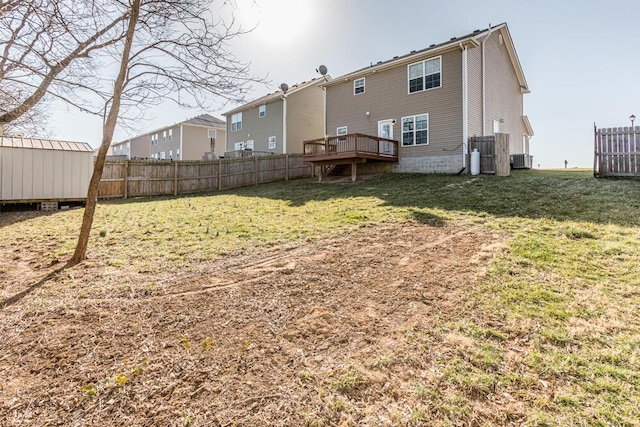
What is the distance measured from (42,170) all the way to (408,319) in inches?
495

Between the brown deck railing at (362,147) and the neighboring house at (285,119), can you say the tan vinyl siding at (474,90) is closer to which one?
the brown deck railing at (362,147)

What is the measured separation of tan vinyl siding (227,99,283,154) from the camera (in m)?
22.7

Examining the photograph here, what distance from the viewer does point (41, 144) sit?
10.6 m

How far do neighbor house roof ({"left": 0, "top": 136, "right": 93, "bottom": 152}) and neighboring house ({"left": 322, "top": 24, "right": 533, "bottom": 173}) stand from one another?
40.3 feet

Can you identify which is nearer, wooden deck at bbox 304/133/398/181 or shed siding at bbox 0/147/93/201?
shed siding at bbox 0/147/93/201

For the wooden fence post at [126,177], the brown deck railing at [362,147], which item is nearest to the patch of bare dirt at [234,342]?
the brown deck railing at [362,147]

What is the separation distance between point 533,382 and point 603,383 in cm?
45

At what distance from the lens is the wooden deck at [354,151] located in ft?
46.9

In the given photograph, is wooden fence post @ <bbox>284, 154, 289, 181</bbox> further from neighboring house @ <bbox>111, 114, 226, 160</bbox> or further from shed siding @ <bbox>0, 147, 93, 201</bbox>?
neighboring house @ <bbox>111, 114, 226, 160</bbox>

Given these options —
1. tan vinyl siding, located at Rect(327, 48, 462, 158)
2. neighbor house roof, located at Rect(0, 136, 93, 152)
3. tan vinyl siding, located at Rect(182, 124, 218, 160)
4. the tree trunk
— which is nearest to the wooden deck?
tan vinyl siding, located at Rect(327, 48, 462, 158)

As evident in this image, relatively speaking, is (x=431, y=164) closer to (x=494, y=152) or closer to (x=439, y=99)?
(x=494, y=152)

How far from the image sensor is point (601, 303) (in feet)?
10.6

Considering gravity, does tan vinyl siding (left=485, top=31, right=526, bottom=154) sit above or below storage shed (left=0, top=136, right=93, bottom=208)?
above

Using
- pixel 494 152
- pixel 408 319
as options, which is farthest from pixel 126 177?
pixel 494 152
